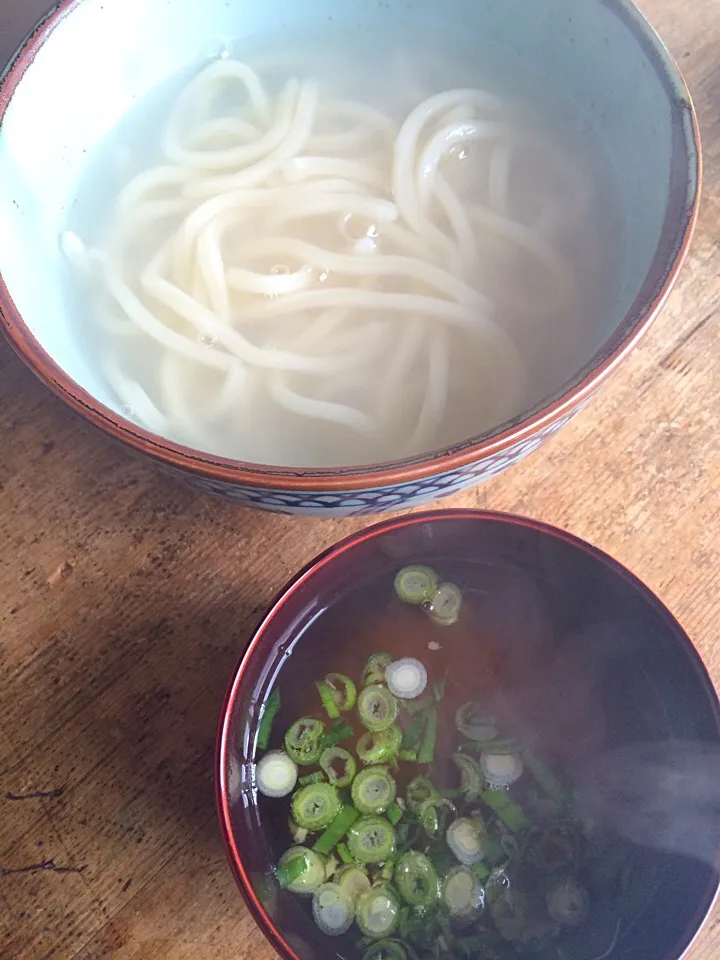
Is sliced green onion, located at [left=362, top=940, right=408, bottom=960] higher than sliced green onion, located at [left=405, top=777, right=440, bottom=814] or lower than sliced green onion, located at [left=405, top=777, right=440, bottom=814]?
lower

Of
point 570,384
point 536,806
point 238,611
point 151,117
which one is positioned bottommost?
point 238,611

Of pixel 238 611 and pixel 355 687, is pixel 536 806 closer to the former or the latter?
pixel 355 687

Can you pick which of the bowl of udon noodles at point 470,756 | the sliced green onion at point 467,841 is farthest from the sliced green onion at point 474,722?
the sliced green onion at point 467,841

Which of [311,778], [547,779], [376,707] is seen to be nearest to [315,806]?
[311,778]

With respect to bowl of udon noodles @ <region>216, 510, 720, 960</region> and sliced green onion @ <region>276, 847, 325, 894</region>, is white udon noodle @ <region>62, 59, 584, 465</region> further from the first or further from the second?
sliced green onion @ <region>276, 847, 325, 894</region>

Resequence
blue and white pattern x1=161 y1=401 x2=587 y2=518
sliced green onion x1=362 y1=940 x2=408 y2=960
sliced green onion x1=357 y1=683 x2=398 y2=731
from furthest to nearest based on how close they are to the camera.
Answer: sliced green onion x1=357 y1=683 x2=398 y2=731 → sliced green onion x1=362 y1=940 x2=408 y2=960 → blue and white pattern x1=161 y1=401 x2=587 y2=518

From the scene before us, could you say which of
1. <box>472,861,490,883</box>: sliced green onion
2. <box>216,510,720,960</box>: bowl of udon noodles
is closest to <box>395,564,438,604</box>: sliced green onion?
<box>216,510,720,960</box>: bowl of udon noodles

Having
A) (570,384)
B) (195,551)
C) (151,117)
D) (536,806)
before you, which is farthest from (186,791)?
(151,117)
